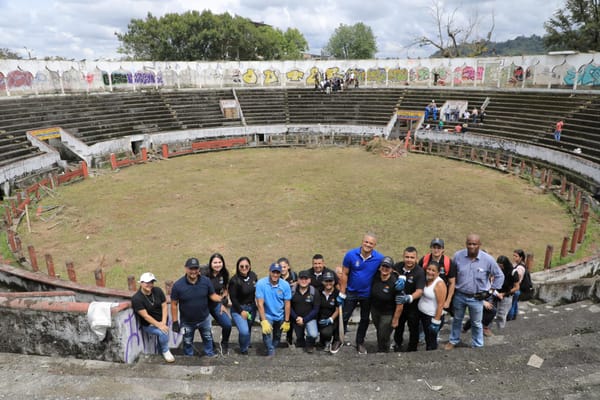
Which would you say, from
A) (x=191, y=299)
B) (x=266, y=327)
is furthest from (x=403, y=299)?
(x=191, y=299)

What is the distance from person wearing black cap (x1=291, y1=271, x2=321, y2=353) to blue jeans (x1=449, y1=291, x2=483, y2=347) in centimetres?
206

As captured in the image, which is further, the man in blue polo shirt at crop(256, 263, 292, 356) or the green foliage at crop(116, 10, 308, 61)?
the green foliage at crop(116, 10, 308, 61)

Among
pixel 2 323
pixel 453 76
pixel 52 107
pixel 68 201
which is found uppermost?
pixel 453 76

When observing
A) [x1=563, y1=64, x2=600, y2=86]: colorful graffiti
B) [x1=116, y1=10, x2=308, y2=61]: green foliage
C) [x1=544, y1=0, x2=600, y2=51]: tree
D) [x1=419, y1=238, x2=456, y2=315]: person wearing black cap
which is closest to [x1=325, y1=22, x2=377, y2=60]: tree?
[x1=116, y1=10, x2=308, y2=61]: green foliage

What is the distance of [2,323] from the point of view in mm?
5270

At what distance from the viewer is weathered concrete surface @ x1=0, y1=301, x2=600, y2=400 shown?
437 centimetres

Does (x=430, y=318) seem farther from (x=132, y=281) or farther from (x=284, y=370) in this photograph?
(x=132, y=281)

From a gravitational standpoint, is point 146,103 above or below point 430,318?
above

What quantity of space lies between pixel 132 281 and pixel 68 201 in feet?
34.2

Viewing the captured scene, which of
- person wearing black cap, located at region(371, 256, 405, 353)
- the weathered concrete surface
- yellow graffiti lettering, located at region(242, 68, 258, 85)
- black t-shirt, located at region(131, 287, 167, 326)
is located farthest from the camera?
yellow graffiti lettering, located at region(242, 68, 258, 85)

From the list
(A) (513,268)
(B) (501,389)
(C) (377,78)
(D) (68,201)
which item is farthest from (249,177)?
(C) (377,78)

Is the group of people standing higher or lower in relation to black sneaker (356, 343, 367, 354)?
higher

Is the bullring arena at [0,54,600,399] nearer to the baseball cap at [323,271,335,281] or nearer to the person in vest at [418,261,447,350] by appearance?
the person in vest at [418,261,447,350]

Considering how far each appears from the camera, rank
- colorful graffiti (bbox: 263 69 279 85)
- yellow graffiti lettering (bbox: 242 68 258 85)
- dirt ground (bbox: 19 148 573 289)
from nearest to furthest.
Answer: dirt ground (bbox: 19 148 573 289)
yellow graffiti lettering (bbox: 242 68 258 85)
colorful graffiti (bbox: 263 69 279 85)
